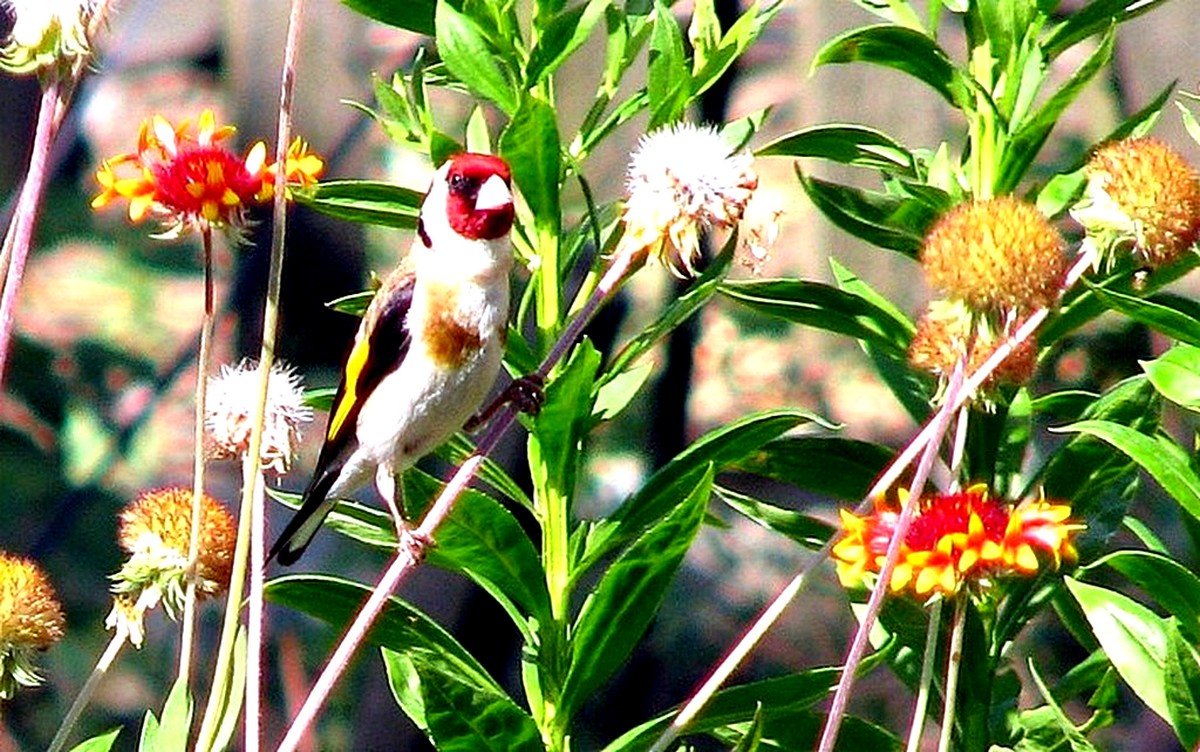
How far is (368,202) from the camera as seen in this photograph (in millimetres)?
1996

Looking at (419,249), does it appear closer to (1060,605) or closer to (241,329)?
(1060,605)

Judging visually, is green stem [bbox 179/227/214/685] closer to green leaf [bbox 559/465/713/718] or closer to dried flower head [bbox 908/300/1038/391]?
green leaf [bbox 559/465/713/718]

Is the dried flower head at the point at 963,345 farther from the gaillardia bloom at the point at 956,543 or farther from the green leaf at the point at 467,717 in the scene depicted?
the green leaf at the point at 467,717

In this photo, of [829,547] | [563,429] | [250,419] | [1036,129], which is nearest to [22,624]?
[250,419]

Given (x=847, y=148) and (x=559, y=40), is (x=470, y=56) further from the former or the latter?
(x=847, y=148)

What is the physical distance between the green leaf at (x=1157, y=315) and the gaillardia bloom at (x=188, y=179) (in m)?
0.65

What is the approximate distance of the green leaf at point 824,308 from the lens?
1.96 metres

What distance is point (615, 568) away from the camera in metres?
1.84

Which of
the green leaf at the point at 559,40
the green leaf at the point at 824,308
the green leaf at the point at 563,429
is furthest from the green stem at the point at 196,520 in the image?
the green leaf at the point at 824,308

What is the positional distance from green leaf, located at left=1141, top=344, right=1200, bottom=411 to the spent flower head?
27.9 inches

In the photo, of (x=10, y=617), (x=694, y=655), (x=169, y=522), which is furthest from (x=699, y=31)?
(x=694, y=655)

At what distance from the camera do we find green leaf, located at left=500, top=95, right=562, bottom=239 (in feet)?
5.90

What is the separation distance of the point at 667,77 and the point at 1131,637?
24.1 inches

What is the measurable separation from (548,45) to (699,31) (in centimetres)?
14
